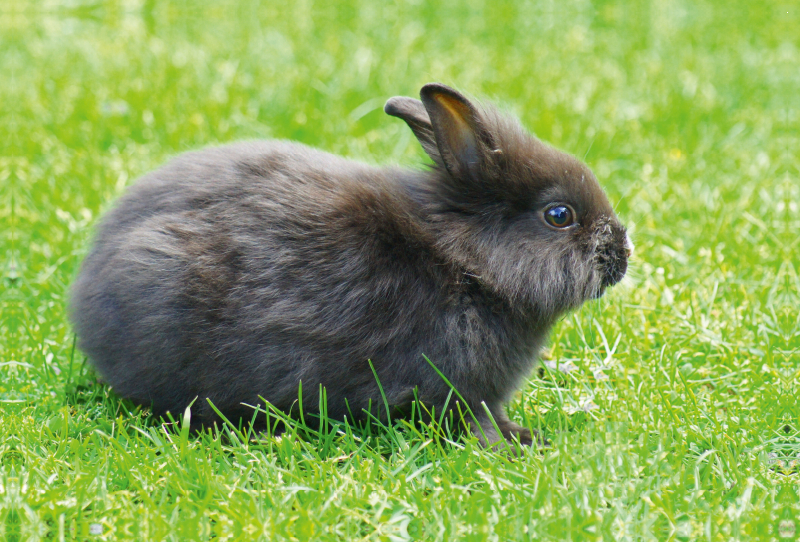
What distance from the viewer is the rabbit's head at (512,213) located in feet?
11.5

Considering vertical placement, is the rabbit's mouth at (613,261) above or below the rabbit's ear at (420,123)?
below

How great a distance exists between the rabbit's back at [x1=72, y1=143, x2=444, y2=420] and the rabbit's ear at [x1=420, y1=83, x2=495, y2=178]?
0.30 m

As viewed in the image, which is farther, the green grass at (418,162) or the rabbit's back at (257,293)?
the rabbit's back at (257,293)

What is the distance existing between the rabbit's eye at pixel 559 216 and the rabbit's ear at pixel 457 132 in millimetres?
354

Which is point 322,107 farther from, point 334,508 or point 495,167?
point 334,508

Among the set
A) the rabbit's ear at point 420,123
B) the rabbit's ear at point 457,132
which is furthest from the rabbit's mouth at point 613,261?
the rabbit's ear at point 420,123

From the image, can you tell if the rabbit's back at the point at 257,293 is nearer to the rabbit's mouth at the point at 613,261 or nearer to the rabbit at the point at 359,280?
the rabbit at the point at 359,280

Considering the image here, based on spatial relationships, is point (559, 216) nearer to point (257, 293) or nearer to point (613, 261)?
point (613, 261)

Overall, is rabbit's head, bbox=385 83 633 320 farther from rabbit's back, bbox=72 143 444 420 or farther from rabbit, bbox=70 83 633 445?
rabbit's back, bbox=72 143 444 420

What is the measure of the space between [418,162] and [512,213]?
0.58 meters

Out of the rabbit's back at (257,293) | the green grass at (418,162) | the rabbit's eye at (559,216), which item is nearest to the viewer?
the green grass at (418,162)

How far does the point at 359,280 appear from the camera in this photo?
3.47 metres

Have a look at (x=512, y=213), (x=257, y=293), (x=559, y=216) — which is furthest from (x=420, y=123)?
(x=257, y=293)

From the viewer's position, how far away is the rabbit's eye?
3592mm
